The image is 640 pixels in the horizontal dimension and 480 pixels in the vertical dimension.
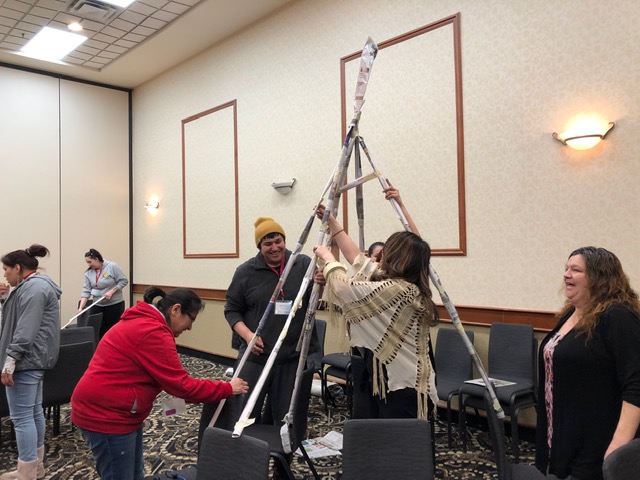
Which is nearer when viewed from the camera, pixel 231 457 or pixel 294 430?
pixel 231 457

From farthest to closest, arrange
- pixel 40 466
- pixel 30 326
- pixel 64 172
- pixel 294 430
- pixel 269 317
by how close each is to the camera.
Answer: pixel 64 172, pixel 40 466, pixel 30 326, pixel 269 317, pixel 294 430

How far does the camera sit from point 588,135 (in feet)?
11.0

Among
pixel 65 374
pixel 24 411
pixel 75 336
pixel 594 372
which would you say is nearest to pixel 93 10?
pixel 75 336

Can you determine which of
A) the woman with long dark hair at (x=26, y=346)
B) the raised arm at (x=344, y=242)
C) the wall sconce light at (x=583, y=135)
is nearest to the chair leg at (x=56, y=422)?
the woman with long dark hair at (x=26, y=346)

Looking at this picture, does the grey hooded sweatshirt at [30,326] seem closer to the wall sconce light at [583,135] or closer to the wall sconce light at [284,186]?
the wall sconce light at [284,186]

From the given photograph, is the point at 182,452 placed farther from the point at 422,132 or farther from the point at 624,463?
the point at 422,132

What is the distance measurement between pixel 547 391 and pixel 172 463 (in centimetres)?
255

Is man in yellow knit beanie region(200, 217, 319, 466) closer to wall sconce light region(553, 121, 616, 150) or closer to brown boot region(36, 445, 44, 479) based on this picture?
brown boot region(36, 445, 44, 479)

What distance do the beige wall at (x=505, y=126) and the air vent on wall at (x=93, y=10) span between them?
173 centimetres

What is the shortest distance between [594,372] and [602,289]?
11.3 inches

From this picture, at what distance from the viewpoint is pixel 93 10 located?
580 centimetres

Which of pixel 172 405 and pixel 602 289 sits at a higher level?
pixel 602 289

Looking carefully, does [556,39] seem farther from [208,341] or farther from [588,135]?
[208,341]

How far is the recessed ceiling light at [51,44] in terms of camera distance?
652cm
